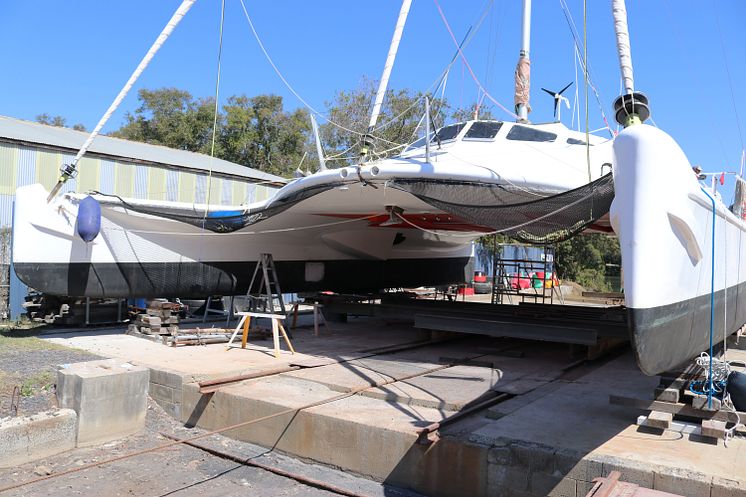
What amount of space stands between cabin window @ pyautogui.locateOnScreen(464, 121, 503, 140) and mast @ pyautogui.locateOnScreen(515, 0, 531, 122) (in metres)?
0.82

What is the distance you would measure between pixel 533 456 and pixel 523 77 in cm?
766

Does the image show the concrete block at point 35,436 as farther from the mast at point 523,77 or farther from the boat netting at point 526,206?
the mast at point 523,77

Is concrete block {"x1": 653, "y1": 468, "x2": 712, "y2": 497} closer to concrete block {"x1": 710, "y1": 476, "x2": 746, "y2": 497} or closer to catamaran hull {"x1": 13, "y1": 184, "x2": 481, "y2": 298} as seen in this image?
concrete block {"x1": 710, "y1": 476, "x2": 746, "y2": 497}

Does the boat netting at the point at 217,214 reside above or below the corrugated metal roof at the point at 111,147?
A: below

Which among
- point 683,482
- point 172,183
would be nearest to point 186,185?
point 172,183

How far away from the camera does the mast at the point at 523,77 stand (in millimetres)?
10188

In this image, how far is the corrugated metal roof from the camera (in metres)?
17.6

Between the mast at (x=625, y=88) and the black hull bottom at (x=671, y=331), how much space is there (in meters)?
1.42

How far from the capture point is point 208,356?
782 centimetres

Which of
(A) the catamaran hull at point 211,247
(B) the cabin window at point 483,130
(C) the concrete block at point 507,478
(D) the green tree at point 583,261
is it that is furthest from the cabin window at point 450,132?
(D) the green tree at point 583,261

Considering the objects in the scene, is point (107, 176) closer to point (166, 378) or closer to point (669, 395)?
point (166, 378)

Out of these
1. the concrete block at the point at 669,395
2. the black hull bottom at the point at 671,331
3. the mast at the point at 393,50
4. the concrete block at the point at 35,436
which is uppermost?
the mast at the point at 393,50

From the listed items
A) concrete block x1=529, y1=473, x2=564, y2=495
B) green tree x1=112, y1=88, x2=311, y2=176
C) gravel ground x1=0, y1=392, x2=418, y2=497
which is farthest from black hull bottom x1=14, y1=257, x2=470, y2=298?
green tree x1=112, y1=88, x2=311, y2=176

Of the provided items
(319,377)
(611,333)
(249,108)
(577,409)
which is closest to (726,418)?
(577,409)
